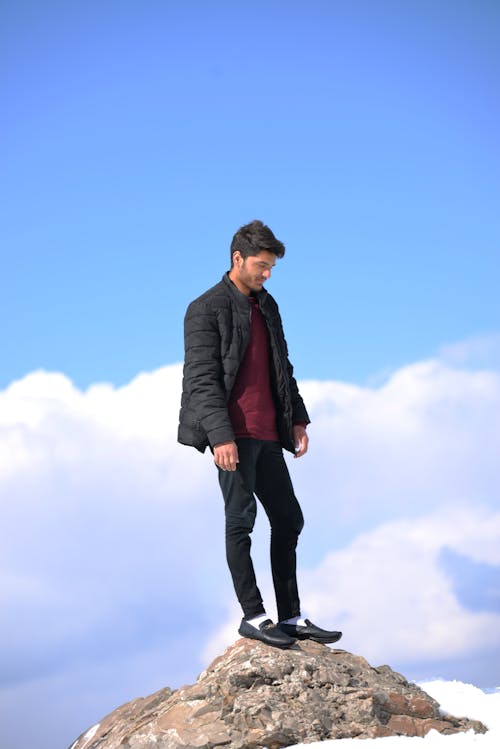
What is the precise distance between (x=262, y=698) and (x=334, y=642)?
91cm

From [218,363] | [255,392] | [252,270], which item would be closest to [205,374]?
[218,363]

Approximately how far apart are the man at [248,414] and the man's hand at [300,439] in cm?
4

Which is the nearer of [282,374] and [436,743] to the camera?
[436,743]

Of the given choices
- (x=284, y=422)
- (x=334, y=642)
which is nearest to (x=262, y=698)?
(x=334, y=642)

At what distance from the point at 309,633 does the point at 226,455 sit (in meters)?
1.60

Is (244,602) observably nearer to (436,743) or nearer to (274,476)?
(274,476)

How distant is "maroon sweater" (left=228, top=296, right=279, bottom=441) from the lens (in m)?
6.13

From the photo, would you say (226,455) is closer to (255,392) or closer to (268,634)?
(255,392)

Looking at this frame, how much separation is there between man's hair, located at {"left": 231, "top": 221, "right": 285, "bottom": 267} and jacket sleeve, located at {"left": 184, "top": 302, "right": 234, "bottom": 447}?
505 millimetres

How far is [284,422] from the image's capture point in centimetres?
638

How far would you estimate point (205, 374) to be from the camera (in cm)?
600

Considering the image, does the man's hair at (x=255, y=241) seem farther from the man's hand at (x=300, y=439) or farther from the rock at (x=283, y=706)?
the rock at (x=283, y=706)

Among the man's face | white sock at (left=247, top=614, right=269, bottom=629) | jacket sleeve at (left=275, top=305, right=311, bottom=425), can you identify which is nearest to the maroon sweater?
the man's face

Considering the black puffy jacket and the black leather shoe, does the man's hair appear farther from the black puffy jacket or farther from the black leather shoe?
the black leather shoe
